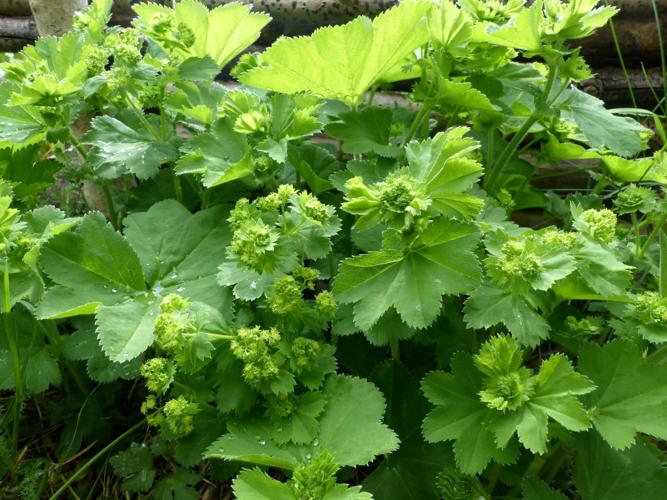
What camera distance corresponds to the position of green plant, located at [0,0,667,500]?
128 centimetres

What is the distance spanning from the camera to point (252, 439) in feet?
4.36

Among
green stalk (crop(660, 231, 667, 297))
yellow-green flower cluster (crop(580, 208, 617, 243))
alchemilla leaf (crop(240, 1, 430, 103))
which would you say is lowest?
green stalk (crop(660, 231, 667, 297))

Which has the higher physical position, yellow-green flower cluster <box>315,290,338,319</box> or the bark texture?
the bark texture

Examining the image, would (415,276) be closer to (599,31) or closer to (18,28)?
(599,31)

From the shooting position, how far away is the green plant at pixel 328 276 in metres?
1.28

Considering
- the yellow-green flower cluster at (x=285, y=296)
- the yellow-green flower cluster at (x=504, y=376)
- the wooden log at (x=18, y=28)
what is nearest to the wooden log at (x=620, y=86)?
the yellow-green flower cluster at (x=504, y=376)

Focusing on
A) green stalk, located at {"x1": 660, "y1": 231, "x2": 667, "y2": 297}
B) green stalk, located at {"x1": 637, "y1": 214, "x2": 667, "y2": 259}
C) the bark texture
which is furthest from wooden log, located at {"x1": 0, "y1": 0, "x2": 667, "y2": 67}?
green stalk, located at {"x1": 660, "y1": 231, "x2": 667, "y2": 297}

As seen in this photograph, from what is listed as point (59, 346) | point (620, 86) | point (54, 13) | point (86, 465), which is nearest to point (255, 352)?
point (86, 465)

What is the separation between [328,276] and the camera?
1667 mm

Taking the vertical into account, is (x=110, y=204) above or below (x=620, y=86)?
above

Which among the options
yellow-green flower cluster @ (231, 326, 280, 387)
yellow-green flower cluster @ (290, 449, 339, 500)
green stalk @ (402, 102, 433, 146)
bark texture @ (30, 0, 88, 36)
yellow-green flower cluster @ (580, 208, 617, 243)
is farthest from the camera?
bark texture @ (30, 0, 88, 36)

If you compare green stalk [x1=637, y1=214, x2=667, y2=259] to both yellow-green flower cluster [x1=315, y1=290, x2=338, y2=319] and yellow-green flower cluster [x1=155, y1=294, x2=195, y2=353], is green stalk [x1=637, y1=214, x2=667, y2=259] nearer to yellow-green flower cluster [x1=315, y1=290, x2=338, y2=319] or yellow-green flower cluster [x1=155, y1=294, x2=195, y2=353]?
yellow-green flower cluster [x1=315, y1=290, x2=338, y2=319]

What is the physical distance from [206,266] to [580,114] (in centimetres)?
114

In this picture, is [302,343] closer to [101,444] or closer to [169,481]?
[169,481]
